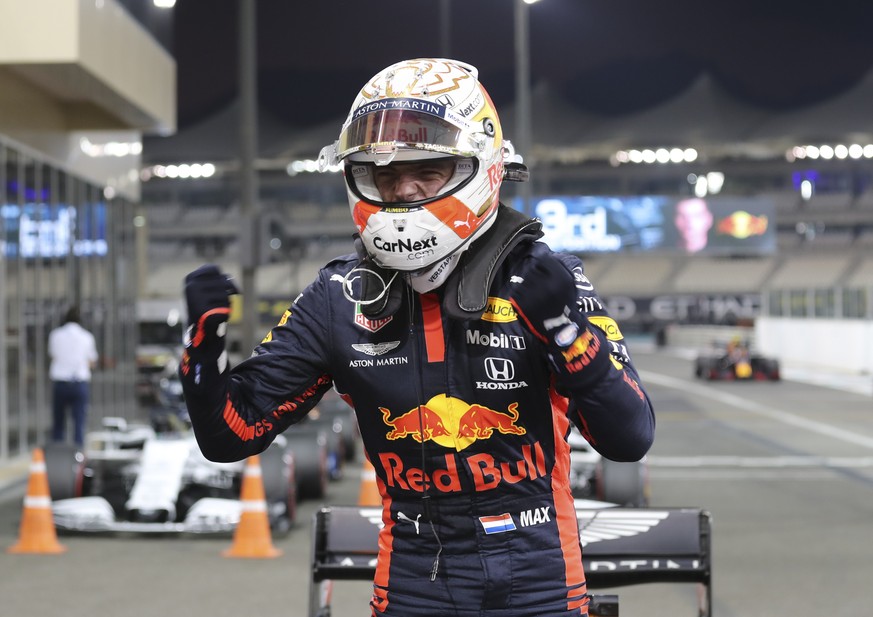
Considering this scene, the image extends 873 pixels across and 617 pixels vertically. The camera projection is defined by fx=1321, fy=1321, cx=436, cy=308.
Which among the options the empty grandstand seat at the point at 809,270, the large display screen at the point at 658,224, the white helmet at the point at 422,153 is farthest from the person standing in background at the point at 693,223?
the white helmet at the point at 422,153

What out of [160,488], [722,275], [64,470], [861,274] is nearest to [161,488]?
[160,488]

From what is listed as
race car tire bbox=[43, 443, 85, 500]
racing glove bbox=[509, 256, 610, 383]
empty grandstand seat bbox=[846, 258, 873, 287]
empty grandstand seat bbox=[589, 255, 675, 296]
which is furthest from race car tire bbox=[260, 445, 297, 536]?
empty grandstand seat bbox=[846, 258, 873, 287]

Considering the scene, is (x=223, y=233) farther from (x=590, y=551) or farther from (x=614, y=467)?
(x=590, y=551)

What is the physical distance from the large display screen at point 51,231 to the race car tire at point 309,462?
17.2 feet

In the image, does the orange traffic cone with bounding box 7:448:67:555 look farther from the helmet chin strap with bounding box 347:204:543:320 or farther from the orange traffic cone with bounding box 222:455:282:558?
the helmet chin strap with bounding box 347:204:543:320

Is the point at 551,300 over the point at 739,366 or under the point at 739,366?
over

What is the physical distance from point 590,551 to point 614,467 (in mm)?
5332

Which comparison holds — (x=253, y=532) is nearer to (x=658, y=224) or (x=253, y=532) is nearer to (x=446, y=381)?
(x=446, y=381)

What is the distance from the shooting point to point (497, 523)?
268 centimetres

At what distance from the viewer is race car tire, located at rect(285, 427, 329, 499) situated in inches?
433

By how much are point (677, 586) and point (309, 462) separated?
393 cm

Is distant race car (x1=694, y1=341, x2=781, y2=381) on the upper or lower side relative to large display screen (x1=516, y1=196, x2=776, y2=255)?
lower

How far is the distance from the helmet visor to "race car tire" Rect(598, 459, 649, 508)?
746 centimetres

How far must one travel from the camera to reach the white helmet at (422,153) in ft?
8.91
